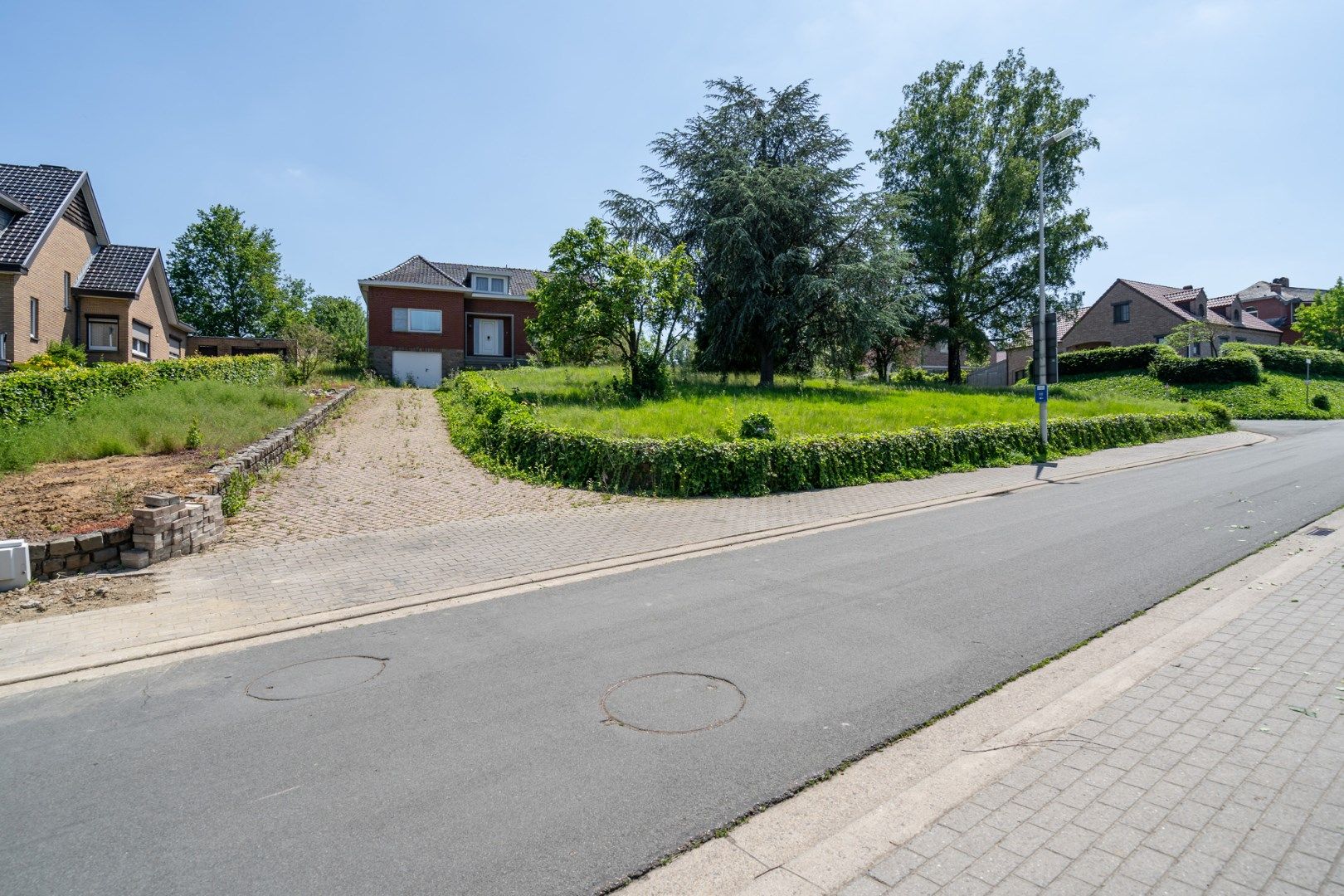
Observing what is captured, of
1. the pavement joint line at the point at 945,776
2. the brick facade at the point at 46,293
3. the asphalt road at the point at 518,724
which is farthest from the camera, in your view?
the brick facade at the point at 46,293

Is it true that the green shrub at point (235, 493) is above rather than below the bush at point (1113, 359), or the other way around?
below

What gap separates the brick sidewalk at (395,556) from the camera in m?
6.37

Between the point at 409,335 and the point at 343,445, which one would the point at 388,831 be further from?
the point at 409,335

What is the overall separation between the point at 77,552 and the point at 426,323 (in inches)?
1210

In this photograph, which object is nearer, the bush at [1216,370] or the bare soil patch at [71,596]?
the bare soil patch at [71,596]

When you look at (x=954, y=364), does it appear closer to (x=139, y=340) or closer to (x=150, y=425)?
(x=150, y=425)

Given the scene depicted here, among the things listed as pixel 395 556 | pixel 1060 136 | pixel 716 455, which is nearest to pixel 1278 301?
pixel 1060 136

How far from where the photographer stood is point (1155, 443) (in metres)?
23.2

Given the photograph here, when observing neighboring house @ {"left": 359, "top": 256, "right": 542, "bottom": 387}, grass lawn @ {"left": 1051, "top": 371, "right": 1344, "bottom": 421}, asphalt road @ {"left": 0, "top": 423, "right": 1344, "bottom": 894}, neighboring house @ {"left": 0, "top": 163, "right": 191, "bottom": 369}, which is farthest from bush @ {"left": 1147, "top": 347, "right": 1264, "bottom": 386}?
neighboring house @ {"left": 0, "top": 163, "right": 191, "bottom": 369}

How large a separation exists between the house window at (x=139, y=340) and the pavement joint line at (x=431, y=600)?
32944 mm

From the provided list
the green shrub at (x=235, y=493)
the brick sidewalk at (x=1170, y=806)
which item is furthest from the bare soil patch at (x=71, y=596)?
the brick sidewalk at (x=1170, y=806)

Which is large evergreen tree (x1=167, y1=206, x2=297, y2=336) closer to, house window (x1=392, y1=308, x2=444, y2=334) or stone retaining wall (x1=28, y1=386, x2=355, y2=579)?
house window (x1=392, y1=308, x2=444, y2=334)

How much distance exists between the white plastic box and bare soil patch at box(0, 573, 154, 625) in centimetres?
8

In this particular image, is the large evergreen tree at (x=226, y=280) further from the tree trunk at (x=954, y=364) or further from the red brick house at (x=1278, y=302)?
the red brick house at (x=1278, y=302)
